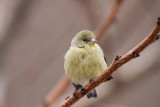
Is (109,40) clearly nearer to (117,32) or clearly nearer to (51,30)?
(117,32)

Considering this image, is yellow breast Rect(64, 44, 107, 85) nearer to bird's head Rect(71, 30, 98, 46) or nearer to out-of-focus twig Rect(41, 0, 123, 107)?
bird's head Rect(71, 30, 98, 46)

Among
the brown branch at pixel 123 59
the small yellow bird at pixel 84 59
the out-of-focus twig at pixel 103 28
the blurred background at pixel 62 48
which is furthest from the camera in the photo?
the blurred background at pixel 62 48

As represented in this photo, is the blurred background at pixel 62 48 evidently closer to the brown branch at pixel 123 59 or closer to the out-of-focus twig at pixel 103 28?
the out-of-focus twig at pixel 103 28

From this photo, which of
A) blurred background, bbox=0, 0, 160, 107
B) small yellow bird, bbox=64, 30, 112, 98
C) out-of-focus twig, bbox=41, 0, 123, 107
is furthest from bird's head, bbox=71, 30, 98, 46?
blurred background, bbox=0, 0, 160, 107

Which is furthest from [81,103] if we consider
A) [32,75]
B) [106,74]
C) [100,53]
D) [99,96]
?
[106,74]

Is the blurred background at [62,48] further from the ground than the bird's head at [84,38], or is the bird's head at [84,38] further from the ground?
the blurred background at [62,48]

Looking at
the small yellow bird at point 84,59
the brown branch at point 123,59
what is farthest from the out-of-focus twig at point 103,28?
the brown branch at point 123,59
